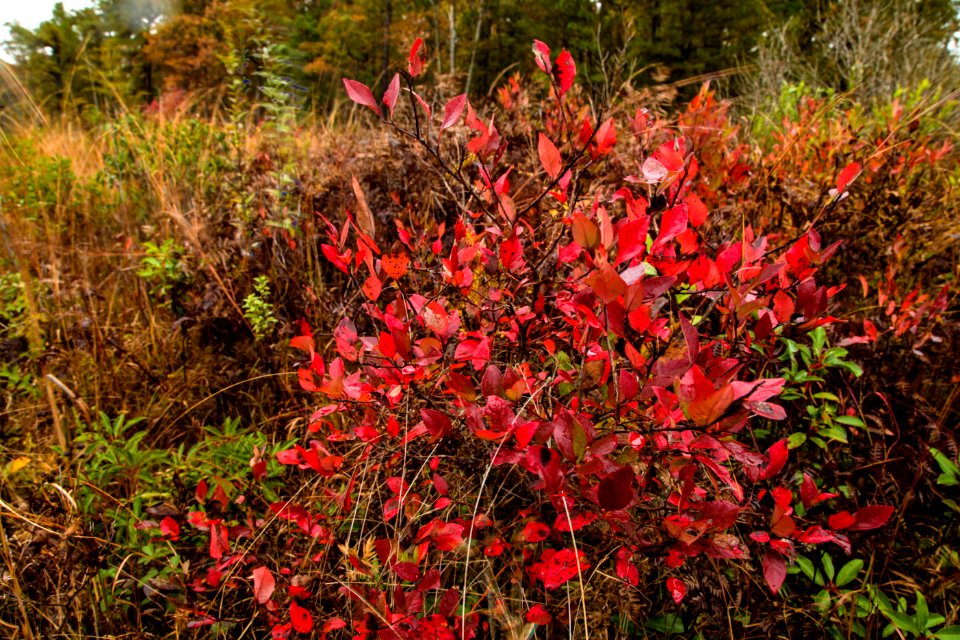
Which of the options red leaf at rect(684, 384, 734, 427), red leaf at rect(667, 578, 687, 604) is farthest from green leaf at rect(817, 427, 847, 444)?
red leaf at rect(684, 384, 734, 427)

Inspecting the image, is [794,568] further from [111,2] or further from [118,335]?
[111,2]

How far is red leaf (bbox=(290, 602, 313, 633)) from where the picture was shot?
3.25 feet

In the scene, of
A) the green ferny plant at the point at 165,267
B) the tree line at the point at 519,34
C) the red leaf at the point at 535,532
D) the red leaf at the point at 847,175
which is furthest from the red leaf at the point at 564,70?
the tree line at the point at 519,34

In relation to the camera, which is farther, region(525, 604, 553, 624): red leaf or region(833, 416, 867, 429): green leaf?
region(833, 416, 867, 429): green leaf

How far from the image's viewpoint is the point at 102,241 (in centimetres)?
273

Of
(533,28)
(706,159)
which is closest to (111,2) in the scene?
(533,28)

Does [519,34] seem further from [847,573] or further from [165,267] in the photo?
[847,573]

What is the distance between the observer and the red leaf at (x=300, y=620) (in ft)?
3.25

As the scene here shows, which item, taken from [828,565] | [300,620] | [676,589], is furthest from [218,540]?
[828,565]

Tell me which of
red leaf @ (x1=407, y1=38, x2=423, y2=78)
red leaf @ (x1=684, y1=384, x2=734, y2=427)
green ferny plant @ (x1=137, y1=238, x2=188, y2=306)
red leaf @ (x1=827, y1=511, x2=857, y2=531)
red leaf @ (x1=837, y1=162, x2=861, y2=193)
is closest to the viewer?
red leaf @ (x1=684, y1=384, x2=734, y2=427)

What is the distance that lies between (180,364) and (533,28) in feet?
47.9

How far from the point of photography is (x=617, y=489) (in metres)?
0.72

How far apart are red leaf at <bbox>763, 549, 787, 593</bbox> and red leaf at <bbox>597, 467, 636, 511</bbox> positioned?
0.28 meters

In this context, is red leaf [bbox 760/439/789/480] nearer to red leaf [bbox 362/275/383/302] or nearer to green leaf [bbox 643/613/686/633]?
green leaf [bbox 643/613/686/633]
